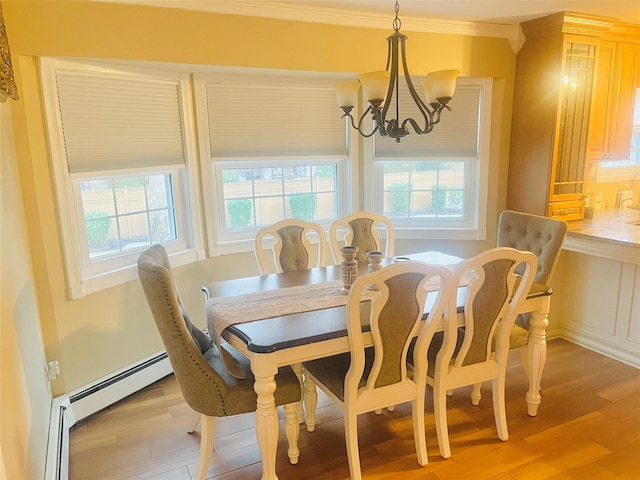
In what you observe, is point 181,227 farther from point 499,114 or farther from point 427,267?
point 499,114

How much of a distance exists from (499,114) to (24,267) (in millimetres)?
3381

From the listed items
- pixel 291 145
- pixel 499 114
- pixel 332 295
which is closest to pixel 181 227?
pixel 291 145

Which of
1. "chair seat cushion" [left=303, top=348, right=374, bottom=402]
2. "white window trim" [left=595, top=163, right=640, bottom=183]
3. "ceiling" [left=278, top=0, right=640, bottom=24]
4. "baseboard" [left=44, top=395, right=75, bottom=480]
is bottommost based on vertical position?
"baseboard" [left=44, top=395, right=75, bottom=480]

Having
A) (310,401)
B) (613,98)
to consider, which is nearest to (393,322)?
(310,401)

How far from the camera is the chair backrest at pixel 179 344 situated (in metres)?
1.78

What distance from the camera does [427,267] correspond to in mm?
1852

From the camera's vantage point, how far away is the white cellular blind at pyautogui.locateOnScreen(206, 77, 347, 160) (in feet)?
10.5

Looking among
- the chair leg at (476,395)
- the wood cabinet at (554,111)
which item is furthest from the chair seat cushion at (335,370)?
the wood cabinet at (554,111)

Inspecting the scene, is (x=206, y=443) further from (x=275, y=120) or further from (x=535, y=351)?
(x=275, y=120)

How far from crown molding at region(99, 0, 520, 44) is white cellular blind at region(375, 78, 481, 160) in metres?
0.42

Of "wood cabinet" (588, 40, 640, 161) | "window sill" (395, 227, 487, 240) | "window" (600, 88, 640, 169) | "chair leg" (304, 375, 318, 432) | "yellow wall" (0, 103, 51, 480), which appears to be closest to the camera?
"yellow wall" (0, 103, 51, 480)

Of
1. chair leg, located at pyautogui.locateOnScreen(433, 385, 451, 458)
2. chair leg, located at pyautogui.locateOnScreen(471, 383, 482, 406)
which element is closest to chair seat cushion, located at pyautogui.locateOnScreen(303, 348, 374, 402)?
chair leg, located at pyautogui.locateOnScreen(433, 385, 451, 458)

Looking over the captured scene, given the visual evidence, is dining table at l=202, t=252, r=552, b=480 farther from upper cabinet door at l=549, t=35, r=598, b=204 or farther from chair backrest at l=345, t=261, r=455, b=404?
upper cabinet door at l=549, t=35, r=598, b=204

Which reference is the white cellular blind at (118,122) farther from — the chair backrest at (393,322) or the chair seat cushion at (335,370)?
the chair backrest at (393,322)
